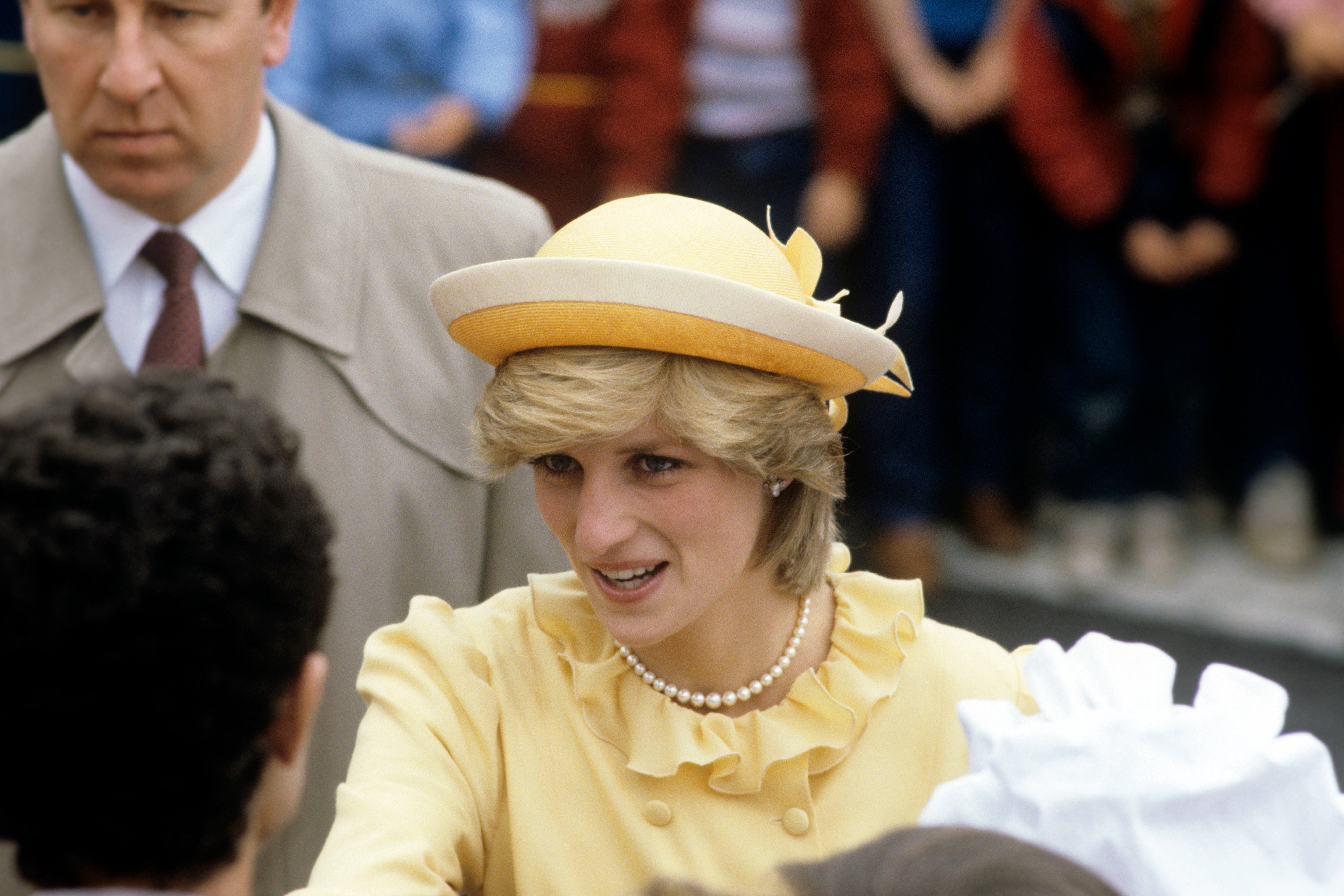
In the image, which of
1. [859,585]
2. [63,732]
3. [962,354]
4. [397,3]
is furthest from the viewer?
[962,354]

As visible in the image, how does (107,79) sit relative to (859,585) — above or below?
above

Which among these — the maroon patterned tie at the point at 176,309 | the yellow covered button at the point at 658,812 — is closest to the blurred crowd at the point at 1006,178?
the maroon patterned tie at the point at 176,309

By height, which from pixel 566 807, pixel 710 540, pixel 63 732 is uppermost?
pixel 63 732

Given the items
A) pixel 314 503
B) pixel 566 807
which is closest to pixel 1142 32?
pixel 566 807

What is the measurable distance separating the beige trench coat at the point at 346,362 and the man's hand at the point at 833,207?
2221mm

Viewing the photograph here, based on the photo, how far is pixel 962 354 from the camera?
5301mm

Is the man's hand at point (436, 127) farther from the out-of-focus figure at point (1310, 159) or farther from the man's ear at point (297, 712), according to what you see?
the man's ear at point (297, 712)

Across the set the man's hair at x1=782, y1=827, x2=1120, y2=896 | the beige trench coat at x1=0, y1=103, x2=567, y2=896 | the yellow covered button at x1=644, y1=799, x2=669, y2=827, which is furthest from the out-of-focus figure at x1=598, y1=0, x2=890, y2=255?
the man's hair at x1=782, y1=827, x2=1120, y2=896

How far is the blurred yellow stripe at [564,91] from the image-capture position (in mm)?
4980

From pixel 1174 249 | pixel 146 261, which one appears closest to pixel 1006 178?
pixel 1174 249

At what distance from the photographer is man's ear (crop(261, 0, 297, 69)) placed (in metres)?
2.55

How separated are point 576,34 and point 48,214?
2743 millimetres

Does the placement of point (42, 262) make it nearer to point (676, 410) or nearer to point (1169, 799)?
point (676, 410)

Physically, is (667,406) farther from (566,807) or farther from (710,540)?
(566,807)
